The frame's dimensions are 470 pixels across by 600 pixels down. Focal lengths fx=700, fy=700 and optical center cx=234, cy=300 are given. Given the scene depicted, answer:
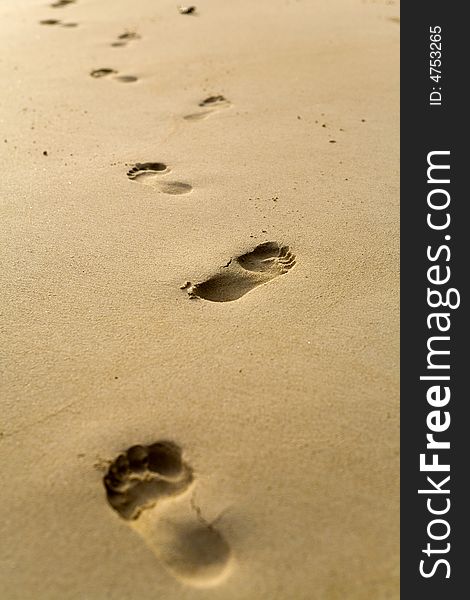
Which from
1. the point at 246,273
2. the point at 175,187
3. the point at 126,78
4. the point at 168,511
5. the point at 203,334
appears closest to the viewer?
the point at 168,511

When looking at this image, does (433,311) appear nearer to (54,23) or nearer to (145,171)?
(145,171)

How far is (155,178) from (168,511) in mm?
1391

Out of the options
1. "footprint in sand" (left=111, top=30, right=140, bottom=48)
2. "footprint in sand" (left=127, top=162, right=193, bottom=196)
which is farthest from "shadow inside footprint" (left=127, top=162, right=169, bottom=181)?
"footprint in sand" (left=111, top=30, right=140, bottom=48)

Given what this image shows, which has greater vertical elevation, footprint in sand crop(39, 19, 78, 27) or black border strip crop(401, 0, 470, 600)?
footprint in sand crop(39, 19, 78, 27)

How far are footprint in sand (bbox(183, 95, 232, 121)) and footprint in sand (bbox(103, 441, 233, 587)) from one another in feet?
5.86

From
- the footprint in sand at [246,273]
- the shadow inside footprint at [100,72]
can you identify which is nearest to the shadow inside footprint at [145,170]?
the footprint in sand at [246,273]

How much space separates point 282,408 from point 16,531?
0.61 meters

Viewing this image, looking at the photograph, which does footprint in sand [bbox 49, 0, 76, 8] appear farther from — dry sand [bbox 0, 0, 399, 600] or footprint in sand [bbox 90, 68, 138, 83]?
dry sand [bbox 0, 0, 399, 600]

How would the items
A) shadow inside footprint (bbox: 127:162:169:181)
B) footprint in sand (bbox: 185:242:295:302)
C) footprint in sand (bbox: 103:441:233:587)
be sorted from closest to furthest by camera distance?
footprint in sand (bbox: 103:441:233:587) < footprint in sand (bbox: 185:242:295:302) < shadow inside footprint (bbox: 127:162:169:181)

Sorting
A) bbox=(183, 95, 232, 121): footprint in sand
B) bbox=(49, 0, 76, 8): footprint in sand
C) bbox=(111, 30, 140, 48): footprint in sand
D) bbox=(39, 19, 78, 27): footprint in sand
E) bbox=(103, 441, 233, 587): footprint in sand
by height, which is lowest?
bbox=(103, 441, 233, 587): footprint in sand

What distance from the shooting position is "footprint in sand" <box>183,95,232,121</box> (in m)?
2.93

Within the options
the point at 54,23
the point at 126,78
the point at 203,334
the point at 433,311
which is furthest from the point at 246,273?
the point at 54,23

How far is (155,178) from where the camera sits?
248cm

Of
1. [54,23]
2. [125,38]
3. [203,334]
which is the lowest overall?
[203,334]
